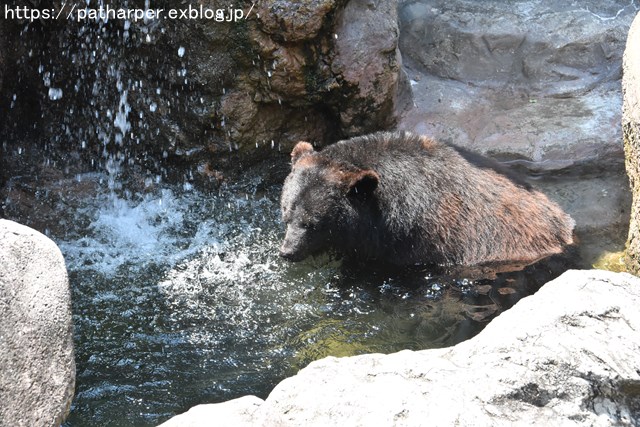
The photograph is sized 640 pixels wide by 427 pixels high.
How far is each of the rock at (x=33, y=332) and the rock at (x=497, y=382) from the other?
913mm

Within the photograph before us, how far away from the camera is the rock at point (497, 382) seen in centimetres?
347

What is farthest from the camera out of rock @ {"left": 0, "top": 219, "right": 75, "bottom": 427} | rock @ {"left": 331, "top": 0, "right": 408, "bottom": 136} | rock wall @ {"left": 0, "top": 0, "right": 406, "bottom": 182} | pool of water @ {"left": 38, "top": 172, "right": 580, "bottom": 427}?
rock @ {"left": 331, "top": 0, "right": 408, "bottom": 136}

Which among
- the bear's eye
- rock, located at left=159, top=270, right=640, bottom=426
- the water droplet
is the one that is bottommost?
the bear's eye

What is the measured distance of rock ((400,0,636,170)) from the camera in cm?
847

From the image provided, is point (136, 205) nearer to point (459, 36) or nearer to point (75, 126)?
point (75, 126)

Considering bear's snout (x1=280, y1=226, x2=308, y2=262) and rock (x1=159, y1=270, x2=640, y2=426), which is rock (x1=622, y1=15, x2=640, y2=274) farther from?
bear's snout (x1=280, y1=226, x2=308, y2=262)

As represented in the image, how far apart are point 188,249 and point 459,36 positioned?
430cm

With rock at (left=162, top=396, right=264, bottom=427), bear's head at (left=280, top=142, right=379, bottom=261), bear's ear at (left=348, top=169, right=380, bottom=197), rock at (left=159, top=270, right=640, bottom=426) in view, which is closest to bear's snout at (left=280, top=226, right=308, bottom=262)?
bear's head at (left=280, top=142, right=379, bottom=261)

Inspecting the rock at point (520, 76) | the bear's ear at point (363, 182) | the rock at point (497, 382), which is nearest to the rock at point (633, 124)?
the rock at point (520, 76)

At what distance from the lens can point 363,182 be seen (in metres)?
6.70

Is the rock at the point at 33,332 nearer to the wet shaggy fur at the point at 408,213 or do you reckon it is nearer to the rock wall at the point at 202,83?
the wet shaggy fur at the point at 408,213

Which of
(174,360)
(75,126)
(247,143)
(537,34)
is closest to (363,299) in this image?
(174,360)

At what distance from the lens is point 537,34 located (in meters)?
9.55

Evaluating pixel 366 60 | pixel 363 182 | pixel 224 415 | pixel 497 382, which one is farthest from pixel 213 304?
pixel 497 382
